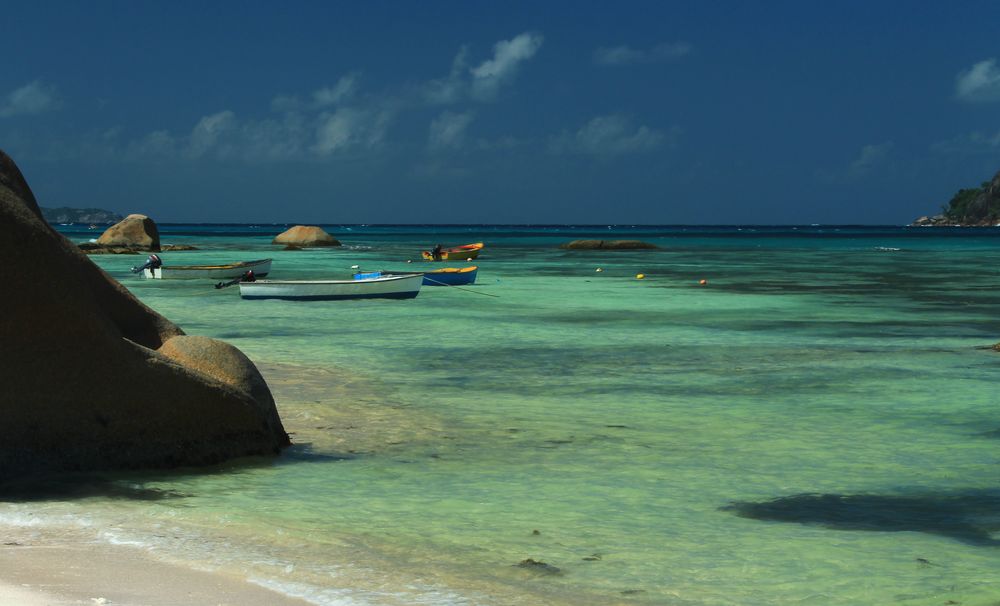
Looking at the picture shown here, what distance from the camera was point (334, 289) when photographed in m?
31.9

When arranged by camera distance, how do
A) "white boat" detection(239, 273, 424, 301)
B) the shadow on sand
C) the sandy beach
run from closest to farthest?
the sandy beach < the shadow on sand < "white boat" detection(239, 273, 424, 301)

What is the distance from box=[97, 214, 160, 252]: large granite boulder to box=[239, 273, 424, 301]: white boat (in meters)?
44.4

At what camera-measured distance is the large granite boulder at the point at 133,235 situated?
74188 mm

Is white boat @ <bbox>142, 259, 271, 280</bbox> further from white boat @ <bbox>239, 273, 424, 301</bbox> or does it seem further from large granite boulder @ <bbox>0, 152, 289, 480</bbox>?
large granite boulder @ <bbox>0, 152, 289, 480</bbox>

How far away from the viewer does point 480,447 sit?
11211 millimetres

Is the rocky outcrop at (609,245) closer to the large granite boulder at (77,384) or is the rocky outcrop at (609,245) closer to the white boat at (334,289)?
the white boat at (334,289)

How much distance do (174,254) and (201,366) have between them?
69.8 metres

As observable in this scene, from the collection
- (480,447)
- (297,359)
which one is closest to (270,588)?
(480,447)

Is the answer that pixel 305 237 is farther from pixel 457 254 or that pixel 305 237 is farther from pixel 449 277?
pixel 449 277

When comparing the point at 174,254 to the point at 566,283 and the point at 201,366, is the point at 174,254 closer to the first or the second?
the point at 566,283

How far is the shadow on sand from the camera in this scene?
8406mm

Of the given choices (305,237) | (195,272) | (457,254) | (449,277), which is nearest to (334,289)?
(449,277)

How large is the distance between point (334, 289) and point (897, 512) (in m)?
24.2

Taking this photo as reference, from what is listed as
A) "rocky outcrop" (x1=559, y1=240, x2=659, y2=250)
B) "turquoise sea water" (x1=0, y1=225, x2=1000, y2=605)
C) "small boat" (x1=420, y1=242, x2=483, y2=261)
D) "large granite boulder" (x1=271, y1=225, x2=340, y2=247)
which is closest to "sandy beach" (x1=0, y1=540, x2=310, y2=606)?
"turquoise sea water" (x1=0, y1=225, x2=1000, y2=605)
